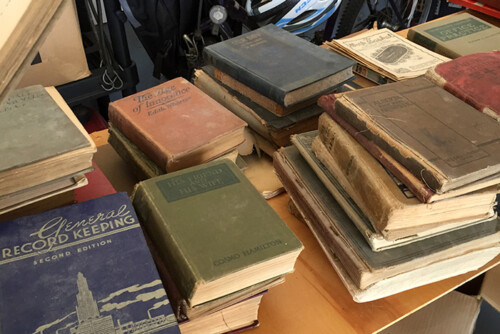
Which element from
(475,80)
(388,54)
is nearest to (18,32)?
(475,80)

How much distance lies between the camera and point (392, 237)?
2.69 feet

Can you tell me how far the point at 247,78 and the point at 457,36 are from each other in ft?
2.58

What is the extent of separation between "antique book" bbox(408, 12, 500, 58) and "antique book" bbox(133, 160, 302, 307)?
35.9 inches

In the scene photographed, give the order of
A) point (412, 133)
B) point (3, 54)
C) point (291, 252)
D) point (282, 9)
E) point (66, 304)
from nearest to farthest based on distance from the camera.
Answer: point (3, 54)
point (66, 304)
point (291, 252)
point (412, 133)
point (282, 9)

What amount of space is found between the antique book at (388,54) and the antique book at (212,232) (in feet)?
2.06

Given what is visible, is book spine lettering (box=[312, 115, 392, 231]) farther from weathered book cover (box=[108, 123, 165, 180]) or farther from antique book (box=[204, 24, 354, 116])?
weathered book cover (box=[108, 123, 165, 180])

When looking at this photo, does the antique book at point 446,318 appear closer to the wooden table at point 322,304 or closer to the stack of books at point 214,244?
the wooden table at point 322,304

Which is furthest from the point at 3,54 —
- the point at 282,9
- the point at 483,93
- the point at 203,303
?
the point at 282,9

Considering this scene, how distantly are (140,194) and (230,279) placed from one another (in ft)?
0.75

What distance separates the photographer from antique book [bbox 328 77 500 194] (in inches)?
29.9

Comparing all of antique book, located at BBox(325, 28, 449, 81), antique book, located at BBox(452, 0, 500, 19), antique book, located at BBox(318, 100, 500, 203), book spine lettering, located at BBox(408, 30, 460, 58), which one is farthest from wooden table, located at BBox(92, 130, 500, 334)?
antique book, located at BBox(452, 0, 500, 19)

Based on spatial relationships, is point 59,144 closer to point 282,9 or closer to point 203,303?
point 203,303

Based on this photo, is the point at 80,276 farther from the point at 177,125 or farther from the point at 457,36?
the point at 457,36

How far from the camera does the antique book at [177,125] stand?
937 millimetres
